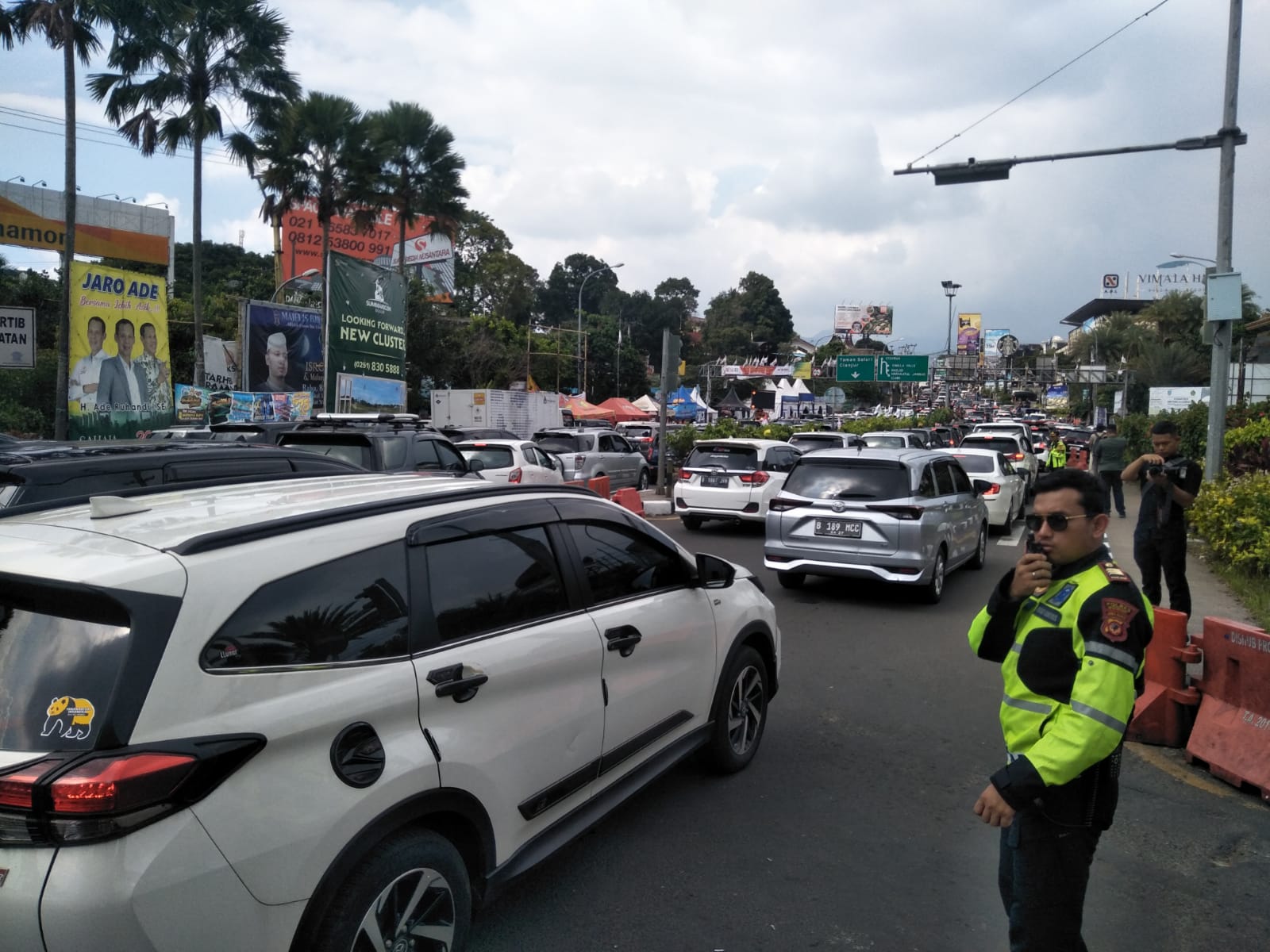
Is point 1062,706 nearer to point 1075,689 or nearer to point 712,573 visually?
point 1075,689

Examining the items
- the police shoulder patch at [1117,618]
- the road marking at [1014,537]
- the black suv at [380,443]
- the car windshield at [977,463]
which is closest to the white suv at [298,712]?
the police shoulder patch at [1117,618]

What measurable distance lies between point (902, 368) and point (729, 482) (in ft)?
112

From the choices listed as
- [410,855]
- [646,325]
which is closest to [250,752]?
[410,855]

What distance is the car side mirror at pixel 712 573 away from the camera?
4566 millimetres

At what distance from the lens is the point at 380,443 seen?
10.4m

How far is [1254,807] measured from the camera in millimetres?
4629

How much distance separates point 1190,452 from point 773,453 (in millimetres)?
15133

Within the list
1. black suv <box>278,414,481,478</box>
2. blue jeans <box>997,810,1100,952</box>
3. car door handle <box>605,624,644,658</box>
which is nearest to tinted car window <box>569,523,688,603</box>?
car door handle <box>605,624,644,658</box>

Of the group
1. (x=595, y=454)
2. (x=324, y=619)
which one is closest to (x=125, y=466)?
(x=324, y=619)

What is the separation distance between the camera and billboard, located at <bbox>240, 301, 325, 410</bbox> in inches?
1029

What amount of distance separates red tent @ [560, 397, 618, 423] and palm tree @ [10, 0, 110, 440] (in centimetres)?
2233

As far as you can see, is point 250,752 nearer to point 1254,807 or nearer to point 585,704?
point 585,704

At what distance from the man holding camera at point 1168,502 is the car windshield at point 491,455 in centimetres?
954

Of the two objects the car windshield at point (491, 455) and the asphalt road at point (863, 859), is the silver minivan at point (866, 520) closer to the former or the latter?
the asphalt road at point (863, 859)
